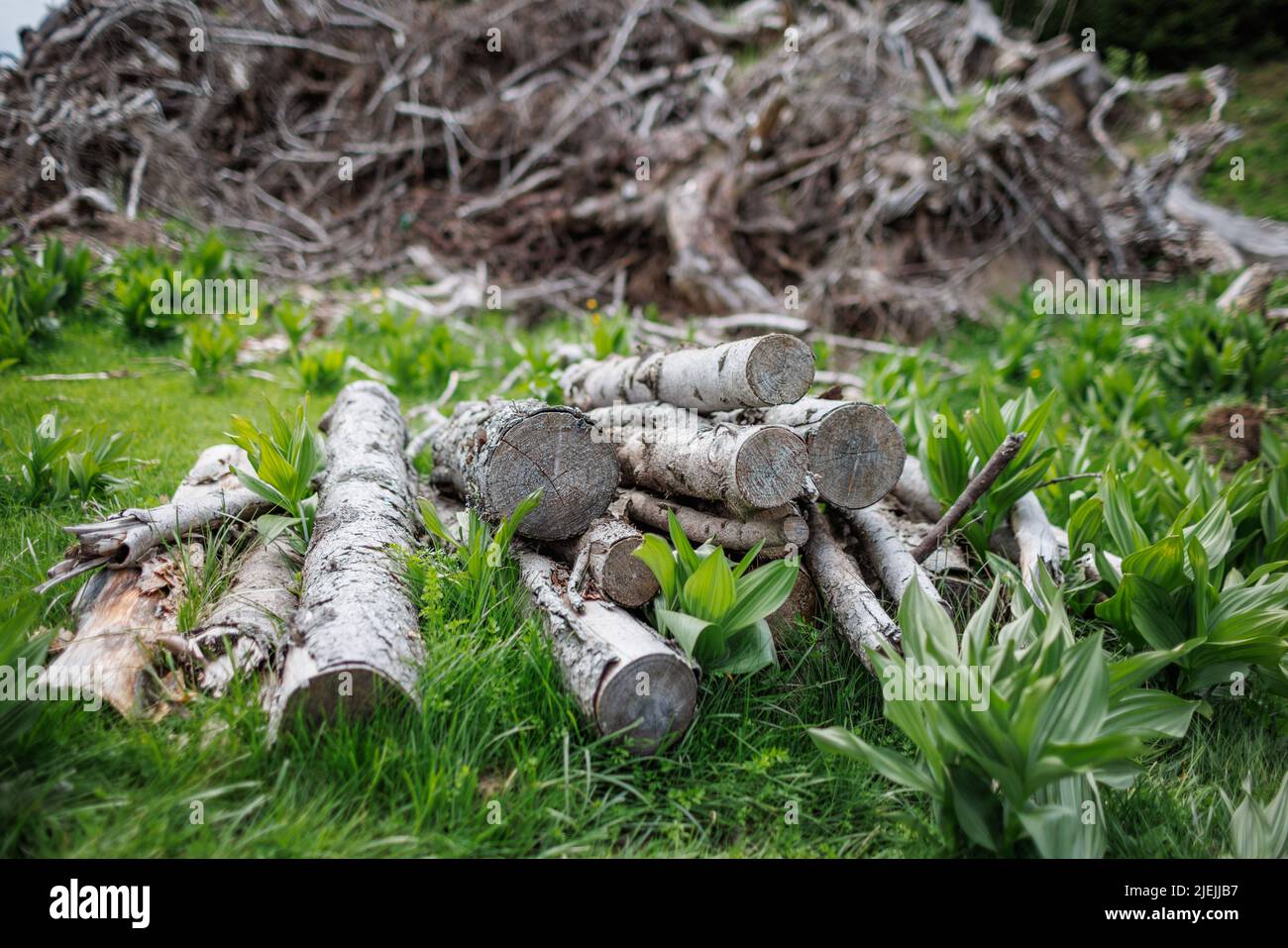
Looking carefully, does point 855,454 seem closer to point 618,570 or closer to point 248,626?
point 618,570

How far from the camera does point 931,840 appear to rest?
2.21m

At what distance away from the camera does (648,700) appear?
94.9 inches

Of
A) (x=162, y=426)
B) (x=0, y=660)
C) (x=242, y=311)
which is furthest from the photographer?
(x=242, y=311)

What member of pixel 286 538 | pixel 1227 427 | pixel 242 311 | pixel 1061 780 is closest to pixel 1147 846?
pixel 1061 780

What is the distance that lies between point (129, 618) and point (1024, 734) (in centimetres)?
290

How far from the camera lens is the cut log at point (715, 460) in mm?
2754

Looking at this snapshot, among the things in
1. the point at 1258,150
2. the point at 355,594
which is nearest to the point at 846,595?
the point at 355,594

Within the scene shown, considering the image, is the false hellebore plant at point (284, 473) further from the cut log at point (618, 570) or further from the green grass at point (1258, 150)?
the green grass at point (1258, 150)

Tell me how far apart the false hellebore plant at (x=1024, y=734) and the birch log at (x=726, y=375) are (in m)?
1.09

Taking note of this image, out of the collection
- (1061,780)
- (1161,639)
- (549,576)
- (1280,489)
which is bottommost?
(1061,780)

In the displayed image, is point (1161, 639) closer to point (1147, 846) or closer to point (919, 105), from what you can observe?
point (1147, 846)

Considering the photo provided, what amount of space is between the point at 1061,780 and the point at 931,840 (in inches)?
15.8

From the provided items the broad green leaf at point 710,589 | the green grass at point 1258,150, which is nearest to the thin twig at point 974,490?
the broad green leaf at point 710,589

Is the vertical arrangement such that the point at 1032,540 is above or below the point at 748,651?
above
